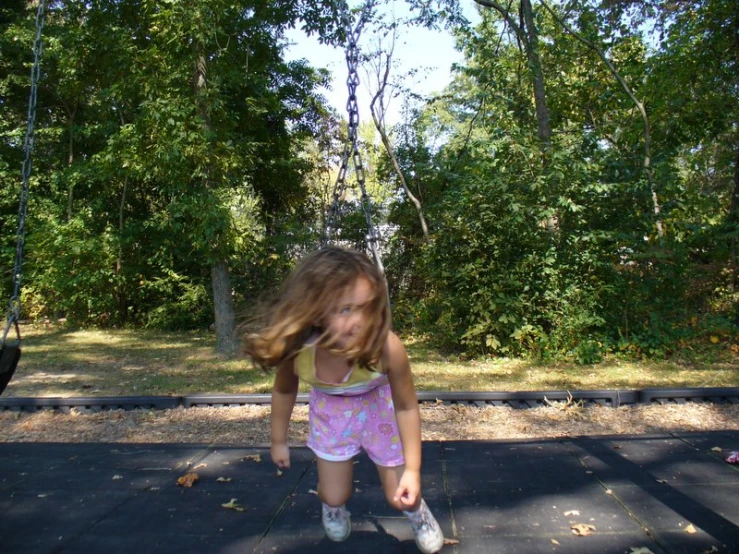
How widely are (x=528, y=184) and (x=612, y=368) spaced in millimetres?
2172

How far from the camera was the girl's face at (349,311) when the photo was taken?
190 cm

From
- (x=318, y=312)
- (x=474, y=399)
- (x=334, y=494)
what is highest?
(x=318, y=312)

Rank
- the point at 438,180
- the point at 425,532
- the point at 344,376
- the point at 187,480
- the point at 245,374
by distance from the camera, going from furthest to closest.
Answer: the point at 438,180, the point at 245,374, the point at 187,480, the point at 425,532, the point at 344,376

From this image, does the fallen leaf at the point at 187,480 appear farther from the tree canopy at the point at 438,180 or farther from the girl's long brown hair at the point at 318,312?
the tree canopy at the point at 438,180

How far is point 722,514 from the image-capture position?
98.7 inches


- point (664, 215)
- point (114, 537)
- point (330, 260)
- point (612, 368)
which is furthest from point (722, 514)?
point (664, 215)

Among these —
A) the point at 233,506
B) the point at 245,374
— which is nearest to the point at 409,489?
the point at 233,506

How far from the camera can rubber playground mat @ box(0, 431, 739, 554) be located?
236 centimetres

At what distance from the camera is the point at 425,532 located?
2.14m

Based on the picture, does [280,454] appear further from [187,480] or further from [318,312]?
[187,480]

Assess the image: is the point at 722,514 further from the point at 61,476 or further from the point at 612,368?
the point at 612,368

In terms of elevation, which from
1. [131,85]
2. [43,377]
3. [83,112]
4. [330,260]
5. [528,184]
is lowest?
[43,377]

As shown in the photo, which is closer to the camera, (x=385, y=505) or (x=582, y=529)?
(x=582, y=529)

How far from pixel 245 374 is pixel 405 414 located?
4.94m
